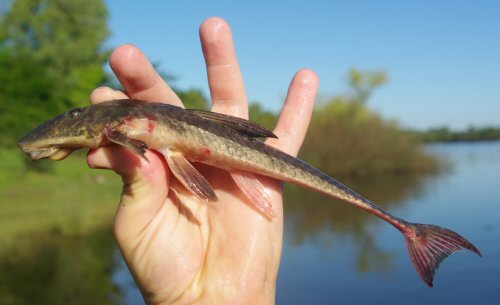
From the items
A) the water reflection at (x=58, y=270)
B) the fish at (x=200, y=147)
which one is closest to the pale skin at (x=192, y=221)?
the fish at (x=200, y=147)

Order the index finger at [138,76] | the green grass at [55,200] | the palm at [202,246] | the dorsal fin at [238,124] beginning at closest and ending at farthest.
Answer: the index finger at [138,76] → the palm at [202,246] → the dorsal fin at [238,124] → the green grass at [55,200]

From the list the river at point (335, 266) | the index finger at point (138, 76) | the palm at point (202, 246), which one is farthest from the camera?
the river at point (335, 266)

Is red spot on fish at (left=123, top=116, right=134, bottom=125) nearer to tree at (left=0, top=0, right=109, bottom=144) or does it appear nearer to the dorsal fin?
the dorsal fin

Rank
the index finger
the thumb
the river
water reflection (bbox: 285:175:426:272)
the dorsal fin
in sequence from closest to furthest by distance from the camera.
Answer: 1. the thumb
2. the index finger
3. the dorsal fin
4. the river
5. water reflection (bbox: 285:175:426:272)

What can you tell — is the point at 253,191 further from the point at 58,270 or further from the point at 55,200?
the point at 55,200

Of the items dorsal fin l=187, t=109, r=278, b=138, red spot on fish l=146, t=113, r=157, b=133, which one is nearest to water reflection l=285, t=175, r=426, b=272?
dorsal fin l=187, t=109, r=278, b=138

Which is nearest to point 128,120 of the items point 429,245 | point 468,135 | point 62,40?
point 429,245

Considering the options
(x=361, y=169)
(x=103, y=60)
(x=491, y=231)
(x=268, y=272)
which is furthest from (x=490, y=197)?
(x=103, y=60)

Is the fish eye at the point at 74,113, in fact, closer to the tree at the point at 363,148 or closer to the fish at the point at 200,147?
the fish at the point at 200,147
